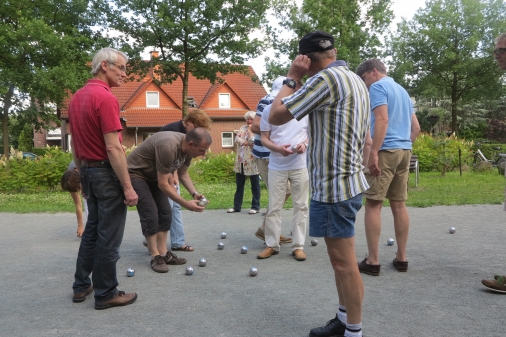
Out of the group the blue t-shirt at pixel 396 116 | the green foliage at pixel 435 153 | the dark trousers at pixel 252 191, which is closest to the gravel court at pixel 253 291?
the blue t-shirt at pixel 396 116

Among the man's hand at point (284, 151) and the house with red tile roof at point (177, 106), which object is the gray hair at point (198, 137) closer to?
the man's hand at point (284, 151)

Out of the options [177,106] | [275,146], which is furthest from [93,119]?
[177,106]

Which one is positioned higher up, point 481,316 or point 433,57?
point 433,57

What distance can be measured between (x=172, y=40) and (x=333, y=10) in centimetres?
1105

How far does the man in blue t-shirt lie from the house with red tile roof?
32.0 meters

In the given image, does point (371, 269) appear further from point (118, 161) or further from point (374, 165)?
point (118, 161)

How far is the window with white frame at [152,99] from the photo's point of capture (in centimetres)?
3841

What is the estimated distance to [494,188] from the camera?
1325 cm

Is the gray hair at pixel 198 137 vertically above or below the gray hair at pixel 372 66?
below

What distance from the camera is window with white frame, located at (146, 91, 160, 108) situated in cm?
3841

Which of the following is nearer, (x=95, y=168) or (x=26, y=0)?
(x=95, y=168)

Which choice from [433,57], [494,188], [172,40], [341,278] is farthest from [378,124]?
[433,57]

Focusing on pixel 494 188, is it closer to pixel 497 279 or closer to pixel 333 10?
pixel 497 279

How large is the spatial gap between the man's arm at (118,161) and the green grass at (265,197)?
260 inches
